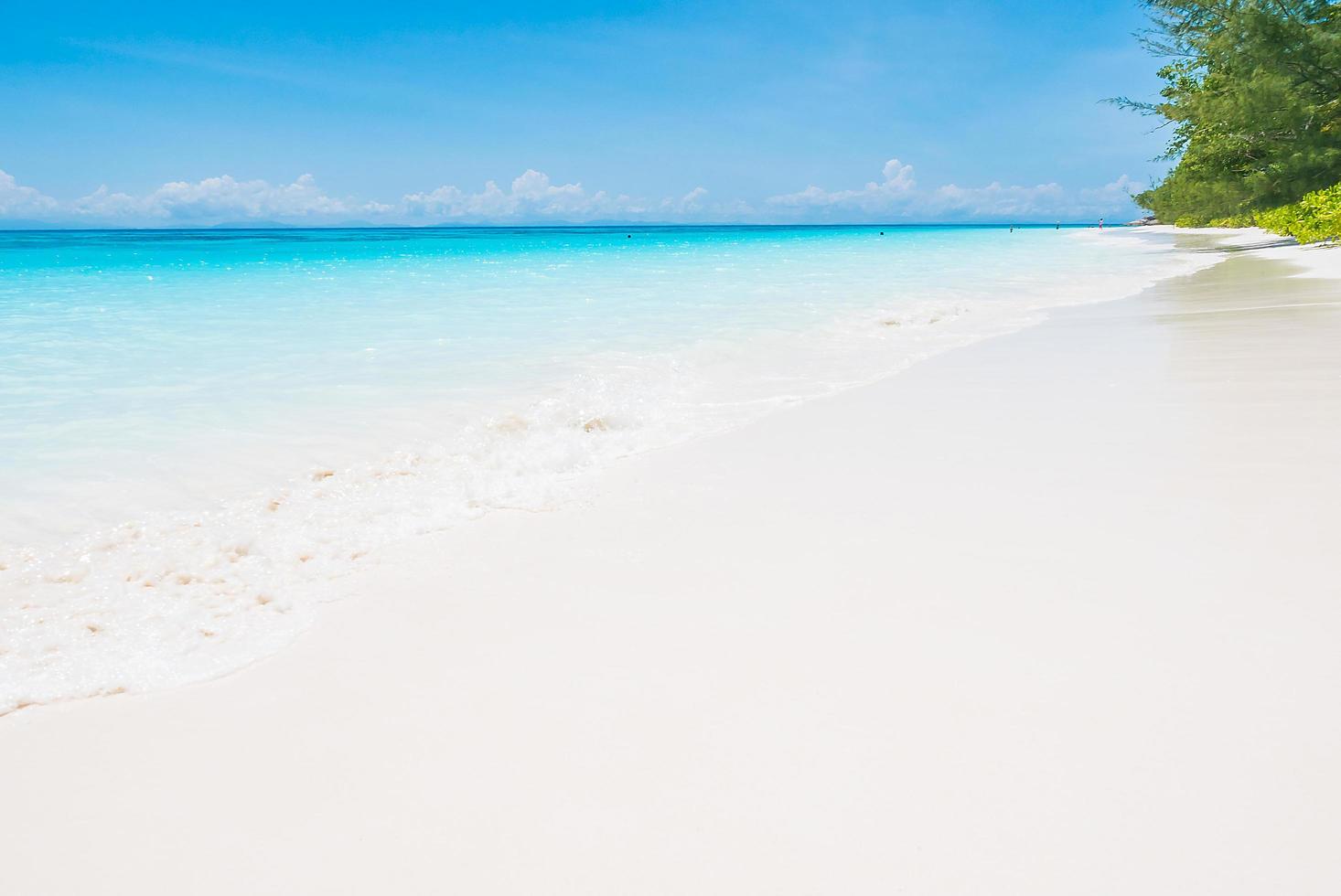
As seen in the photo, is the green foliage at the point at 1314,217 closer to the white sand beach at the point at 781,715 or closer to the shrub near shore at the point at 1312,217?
the shrub near shore at the point at 1312,217

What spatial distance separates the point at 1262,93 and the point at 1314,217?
3763 millimetres

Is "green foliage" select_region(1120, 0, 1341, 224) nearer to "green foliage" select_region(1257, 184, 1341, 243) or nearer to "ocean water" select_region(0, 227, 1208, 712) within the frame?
"green foliage" select_region(1257, 184, 1341, 243)

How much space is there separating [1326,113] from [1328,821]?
82.6ft

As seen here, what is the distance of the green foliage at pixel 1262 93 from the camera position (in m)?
17.9

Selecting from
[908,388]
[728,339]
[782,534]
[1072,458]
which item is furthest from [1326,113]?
[782,534]

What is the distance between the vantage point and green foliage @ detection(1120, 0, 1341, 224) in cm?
1789

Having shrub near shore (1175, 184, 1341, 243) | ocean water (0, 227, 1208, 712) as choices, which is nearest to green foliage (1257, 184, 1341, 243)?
shrub near shore (1175, 184, 1341, 243)

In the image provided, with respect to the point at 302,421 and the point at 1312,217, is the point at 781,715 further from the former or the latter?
the point at 1312,217

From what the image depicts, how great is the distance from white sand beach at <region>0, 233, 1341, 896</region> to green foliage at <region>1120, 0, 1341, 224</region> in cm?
2039

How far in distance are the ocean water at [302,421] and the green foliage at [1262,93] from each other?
773 cm

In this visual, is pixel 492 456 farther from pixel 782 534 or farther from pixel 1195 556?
pixel 1195 556

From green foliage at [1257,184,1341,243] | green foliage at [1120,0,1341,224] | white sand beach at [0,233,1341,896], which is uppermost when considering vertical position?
green foliage at [1120,0,1341,224]

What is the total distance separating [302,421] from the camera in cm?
603

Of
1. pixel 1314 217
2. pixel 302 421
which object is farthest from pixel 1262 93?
pixel 302 421
